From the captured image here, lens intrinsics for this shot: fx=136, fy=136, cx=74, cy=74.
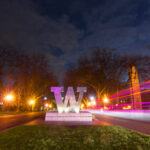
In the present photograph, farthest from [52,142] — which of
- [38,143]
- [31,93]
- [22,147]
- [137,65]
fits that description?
[31,93]

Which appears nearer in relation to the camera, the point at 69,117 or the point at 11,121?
the point at 69,117

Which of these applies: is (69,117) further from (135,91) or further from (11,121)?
(135,91)

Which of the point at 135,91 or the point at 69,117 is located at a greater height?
the point at 135,91

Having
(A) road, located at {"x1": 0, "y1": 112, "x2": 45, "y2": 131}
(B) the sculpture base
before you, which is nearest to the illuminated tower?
(B) the sculpture base

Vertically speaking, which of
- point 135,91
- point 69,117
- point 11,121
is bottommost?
point 11,121

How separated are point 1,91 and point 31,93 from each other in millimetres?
9996

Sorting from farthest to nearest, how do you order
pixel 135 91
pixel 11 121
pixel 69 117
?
pixel 135 91, pixel 11 121, pixel 69 117

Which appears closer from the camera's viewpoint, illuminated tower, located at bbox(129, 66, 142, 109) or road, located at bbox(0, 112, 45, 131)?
road, located at bbox(0, 112, 45, 131)

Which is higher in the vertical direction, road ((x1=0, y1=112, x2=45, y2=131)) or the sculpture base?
the sculpture base

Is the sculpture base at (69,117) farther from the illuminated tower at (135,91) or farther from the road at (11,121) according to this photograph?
the illuminated tower at (135,91)

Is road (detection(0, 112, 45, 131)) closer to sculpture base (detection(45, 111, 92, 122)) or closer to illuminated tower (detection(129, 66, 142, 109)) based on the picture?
sculpture base (detection(45, 111, 92, 122))

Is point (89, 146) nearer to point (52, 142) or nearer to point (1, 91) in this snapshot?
point (52, 142)

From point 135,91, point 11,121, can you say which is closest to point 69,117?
point 11,121

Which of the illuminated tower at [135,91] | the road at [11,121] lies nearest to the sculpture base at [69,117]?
the road at [11,121]
